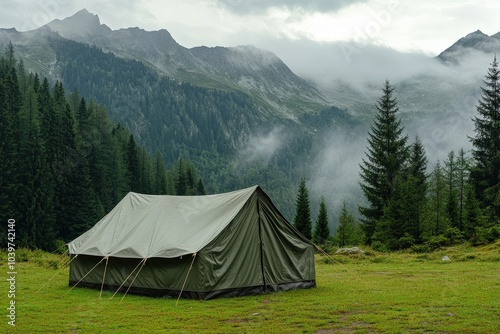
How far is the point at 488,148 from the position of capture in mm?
57719

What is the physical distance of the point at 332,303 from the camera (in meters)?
16.9

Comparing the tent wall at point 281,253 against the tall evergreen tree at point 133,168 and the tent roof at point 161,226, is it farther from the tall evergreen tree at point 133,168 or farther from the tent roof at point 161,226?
the tall evergreen tree at point 133,168

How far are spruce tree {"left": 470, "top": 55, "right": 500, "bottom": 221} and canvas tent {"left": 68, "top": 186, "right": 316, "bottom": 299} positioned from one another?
Result: 132 ft

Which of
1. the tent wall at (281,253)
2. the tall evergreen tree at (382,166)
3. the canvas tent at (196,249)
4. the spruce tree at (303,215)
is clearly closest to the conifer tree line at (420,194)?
the tall evergreen tree at (382,166)

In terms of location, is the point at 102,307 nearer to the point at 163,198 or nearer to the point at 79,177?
the point at 163,198

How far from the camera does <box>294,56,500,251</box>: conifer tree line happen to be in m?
44.9

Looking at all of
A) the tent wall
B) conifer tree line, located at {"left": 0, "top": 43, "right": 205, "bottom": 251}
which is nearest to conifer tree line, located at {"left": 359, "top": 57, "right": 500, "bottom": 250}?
the tent wall

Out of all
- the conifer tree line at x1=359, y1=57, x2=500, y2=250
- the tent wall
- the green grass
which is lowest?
the green grass

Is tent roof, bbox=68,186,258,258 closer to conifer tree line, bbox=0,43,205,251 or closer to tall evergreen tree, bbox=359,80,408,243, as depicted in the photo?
tall evergreen tree, bbox=359,80,408,243

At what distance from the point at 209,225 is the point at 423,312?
8108 mm

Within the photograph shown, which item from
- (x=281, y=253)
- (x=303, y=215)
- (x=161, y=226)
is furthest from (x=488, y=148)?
(x=161, y=226)

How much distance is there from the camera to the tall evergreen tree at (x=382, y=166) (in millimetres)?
57000

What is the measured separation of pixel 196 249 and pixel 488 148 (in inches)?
1936

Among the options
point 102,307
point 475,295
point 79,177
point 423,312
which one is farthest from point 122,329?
point 79,177
